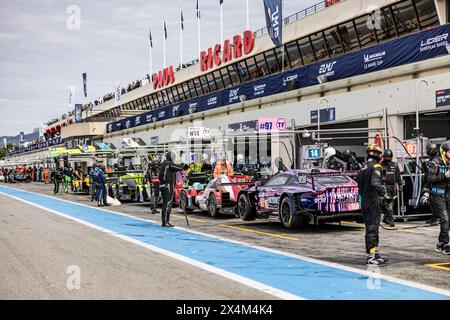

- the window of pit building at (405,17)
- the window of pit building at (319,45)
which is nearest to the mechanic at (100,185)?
A: the window of pit building at (319,45)

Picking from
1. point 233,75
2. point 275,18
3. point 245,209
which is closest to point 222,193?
point 245,209

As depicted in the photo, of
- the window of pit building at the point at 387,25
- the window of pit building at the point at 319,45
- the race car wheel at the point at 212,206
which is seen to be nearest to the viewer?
the race car wheel at the point at 212,206

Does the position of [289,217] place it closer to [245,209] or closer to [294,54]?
[245,209]

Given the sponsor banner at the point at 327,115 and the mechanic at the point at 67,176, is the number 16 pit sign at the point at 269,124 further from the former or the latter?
the mechanic at the point at 67,176

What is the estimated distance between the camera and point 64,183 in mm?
38688

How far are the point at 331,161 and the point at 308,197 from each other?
577cm

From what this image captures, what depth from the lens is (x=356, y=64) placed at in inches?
942

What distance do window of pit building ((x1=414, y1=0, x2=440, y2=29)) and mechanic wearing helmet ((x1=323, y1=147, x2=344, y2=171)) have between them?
29.4 ft

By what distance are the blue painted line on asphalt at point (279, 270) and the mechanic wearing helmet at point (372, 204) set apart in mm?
699

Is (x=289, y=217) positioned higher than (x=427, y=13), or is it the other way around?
(x=427, y=13)

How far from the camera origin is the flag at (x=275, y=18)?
30.3m

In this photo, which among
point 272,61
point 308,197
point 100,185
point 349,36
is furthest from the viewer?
point 272,61

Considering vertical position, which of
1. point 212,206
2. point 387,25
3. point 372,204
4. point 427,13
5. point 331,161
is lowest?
point 212,206

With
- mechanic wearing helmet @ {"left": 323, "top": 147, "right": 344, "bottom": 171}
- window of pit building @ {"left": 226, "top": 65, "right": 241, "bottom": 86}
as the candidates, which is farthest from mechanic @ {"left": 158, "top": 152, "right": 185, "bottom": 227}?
window of pit building @ {"left": 226, "top": 65, "right": 241, "bottom": 86}
